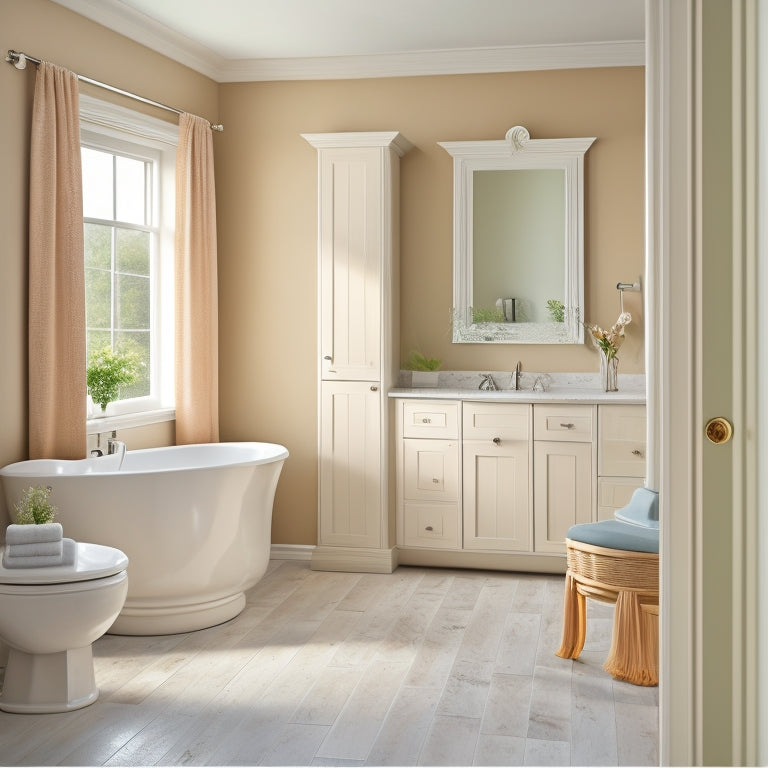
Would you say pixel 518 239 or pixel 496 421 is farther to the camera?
pixel 518 239

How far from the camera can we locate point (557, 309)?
4992mm

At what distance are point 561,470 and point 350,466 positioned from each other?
1.13 meters

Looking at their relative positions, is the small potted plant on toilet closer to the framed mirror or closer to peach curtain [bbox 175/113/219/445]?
peach curtain [bbox 175/113/219/445]

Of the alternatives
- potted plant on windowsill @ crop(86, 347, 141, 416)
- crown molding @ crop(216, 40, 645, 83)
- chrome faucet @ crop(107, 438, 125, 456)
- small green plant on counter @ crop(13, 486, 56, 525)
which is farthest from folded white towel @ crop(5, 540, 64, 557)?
crown molding @ crop(216, 40, 645, 83)

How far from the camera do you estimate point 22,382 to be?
3.77m

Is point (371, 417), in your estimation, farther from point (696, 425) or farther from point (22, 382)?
point (696, 425)

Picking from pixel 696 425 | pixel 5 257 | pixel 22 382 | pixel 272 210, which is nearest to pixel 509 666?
pixel 696 425

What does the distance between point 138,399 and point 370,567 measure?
5.02ft

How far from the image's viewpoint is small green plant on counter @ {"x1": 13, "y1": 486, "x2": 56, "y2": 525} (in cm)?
322

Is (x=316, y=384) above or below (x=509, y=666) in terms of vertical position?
above

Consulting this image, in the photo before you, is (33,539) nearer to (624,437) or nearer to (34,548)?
(34,548)

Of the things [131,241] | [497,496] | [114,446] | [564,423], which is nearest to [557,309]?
[564,423]

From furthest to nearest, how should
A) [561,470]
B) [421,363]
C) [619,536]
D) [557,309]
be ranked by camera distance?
[421,363] → [557,309] → [561,470] → [619,536]

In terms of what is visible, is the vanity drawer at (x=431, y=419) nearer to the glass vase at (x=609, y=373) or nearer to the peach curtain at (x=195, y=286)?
the glass vase at (x=609, y=373)
